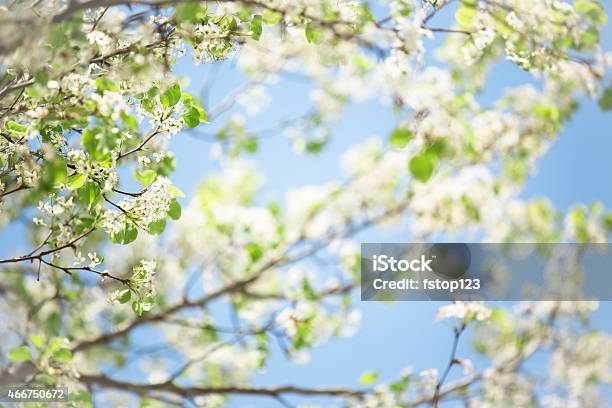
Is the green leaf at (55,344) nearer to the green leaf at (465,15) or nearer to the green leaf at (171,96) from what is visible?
the green leaf at (171,96)

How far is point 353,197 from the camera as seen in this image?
573 centimetres

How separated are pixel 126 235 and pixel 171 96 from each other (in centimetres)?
47

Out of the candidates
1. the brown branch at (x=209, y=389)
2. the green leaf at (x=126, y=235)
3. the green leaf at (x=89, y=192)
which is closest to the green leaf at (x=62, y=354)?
the green leaf at (x=126, y=235)

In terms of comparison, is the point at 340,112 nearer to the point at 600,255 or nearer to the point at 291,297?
the point at 291,297

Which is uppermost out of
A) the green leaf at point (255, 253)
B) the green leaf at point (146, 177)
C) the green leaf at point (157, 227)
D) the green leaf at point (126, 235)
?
the green leaf at point (255, 253)

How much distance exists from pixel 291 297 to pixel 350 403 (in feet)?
3.55

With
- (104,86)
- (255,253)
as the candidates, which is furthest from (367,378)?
(104,86)

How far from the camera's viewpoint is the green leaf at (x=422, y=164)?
1.53 m

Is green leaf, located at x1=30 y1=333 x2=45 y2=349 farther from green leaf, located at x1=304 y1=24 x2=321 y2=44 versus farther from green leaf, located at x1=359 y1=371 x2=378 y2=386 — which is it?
green leaf, located at x1=359 y1=371 x2=378 y2=386

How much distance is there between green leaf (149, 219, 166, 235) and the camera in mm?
1982

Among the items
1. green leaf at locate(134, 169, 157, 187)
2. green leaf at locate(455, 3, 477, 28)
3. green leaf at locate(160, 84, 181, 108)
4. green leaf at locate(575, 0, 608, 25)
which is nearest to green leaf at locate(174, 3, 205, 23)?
green leaf at locate(160, 84, 181, 108)

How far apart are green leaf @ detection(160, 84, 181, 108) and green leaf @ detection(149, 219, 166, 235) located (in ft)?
1.27

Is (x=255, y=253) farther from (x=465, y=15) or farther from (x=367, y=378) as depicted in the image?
(x=465, y=15)

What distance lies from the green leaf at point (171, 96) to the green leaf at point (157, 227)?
15.2 inches
